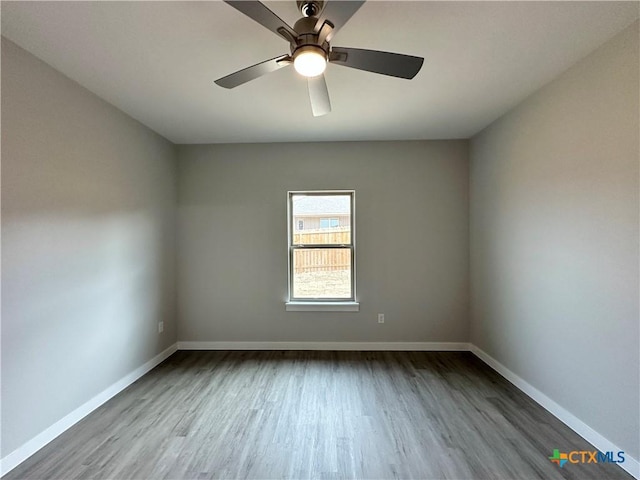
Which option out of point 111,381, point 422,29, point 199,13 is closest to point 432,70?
point 422,29

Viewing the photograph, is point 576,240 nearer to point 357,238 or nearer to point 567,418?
point 567,418

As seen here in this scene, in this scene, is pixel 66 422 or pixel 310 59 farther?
pixel 66 422

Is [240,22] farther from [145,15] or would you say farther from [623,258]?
[623,258]

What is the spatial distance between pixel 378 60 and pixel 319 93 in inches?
18.3

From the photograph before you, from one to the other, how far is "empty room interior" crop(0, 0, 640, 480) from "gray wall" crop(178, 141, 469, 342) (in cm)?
3

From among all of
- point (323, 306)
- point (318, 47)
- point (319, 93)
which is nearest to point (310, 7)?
point (318, 47)

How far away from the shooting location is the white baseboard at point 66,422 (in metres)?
1.89

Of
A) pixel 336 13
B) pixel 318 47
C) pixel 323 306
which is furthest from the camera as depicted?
pixel 323 306

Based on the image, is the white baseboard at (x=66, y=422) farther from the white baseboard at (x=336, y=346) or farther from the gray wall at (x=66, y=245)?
the white baseboard at (x=336, y=346)

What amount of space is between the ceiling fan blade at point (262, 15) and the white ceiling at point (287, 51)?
0.29 metres

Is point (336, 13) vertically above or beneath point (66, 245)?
Result: above

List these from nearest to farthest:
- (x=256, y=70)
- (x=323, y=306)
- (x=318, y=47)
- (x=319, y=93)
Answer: (x=318, y=47) < (x=256, y=70) < (x=319, y=93) < (x=323, y=306)

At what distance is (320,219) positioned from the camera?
157 inches

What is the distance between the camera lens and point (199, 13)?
5.49 feet
